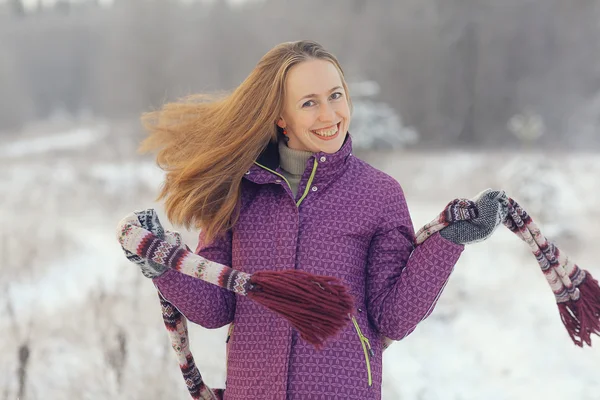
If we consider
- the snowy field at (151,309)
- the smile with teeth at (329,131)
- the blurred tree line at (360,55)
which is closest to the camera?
the smile with teeth at (329,131)

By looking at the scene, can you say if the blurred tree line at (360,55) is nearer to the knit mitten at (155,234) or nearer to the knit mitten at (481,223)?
the knit mitten at (155,234)

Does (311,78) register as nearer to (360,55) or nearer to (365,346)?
(365,346)

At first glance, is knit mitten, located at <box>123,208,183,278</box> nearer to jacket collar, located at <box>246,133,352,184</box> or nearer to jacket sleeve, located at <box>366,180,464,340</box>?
jacket collar, located at <box>246,133,352,184</box>

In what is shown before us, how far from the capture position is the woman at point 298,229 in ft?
4.80

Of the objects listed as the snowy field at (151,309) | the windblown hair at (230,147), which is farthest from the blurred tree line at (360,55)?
the windblown hair at (230,147)

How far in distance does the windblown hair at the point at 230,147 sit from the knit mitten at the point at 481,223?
41 cm

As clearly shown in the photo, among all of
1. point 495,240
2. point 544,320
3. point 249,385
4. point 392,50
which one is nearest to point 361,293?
point 249,385

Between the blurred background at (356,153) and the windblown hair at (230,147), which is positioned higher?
the blurred background at (356,153)

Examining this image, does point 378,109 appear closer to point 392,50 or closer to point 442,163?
point 442,163

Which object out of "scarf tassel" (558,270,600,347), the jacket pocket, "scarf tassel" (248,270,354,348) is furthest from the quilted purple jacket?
"scarf tassel" (558,270,600,347)

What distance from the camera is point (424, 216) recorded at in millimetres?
5152

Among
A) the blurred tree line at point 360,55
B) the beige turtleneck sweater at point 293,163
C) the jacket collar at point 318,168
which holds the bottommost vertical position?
the jacket collar at point 318,168

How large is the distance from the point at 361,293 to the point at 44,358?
208 cm

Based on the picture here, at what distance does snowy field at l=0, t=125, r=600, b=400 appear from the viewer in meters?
2.92
